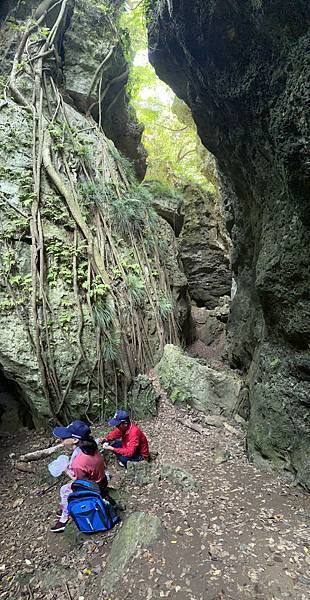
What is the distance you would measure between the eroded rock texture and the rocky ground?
540 mm

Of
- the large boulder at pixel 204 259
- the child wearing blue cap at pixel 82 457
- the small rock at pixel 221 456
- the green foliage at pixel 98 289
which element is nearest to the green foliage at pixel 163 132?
the large boulder at pixel 204 259

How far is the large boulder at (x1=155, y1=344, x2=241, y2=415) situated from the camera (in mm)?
5668

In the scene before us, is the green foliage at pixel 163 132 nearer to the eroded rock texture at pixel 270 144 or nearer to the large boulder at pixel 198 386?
the eroded rock texture at pixel 270 144

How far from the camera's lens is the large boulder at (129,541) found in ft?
9.47

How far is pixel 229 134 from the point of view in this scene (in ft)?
16.8

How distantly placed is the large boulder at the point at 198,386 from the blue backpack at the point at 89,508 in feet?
8.37

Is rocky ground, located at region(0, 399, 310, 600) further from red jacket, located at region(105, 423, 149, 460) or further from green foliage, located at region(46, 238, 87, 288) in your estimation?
green foliage, located at region(46, 238, 87, 288)


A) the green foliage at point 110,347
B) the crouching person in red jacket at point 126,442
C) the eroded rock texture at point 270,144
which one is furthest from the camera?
the green foliage at point 110,347

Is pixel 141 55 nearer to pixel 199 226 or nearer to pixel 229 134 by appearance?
pixel 199 226

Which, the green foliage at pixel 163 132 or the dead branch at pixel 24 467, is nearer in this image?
the dead branch at pixel 24 467

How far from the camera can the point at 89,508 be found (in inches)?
130

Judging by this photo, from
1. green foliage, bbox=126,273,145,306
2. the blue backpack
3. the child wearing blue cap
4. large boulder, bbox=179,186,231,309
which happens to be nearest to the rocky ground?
the blue backpack

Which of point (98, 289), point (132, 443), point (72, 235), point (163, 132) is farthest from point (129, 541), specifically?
point (163, 132)

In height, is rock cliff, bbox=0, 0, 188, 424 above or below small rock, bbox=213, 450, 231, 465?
above
